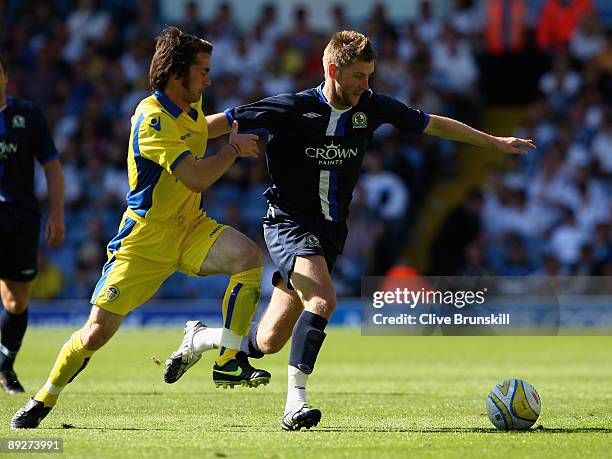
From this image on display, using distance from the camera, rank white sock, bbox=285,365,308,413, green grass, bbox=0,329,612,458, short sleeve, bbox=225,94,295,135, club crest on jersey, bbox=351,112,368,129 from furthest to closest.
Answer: club crest on jersey, bbox=351,112,368,129 → short sleeve, bbox=225,94,295,135 → white sock, bbox=285,365,308,413 → green grass, bbox=0,329,612,458

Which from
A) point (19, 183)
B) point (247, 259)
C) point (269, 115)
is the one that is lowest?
point (247, 259)

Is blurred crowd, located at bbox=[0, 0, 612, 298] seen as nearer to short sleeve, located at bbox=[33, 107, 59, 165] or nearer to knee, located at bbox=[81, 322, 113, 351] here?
short sleeve, located at bbox=[33, 107, 59, 165]

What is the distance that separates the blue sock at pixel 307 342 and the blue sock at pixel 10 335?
3.52m

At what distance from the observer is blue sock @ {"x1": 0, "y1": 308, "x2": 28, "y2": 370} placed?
10211 mm

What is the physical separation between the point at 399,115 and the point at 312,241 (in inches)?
43.8

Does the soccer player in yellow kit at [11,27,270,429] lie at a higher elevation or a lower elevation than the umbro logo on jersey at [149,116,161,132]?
lower

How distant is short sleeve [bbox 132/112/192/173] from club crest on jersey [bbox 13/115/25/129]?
274 centimetres

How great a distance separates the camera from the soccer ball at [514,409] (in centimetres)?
769

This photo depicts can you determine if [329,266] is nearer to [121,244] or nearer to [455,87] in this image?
[121,244]

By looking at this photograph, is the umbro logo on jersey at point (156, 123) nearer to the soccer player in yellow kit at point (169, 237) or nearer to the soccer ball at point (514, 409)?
the soccer player in yellow kit at point (169, 237)

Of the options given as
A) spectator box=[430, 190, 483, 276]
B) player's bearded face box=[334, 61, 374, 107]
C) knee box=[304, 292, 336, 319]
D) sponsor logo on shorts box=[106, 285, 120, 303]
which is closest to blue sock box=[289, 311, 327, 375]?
knee box=[304, 292, 336, 319]

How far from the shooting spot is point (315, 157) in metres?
8.23

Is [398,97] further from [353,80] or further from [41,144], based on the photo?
[353,80]

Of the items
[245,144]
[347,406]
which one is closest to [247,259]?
[245,144]
